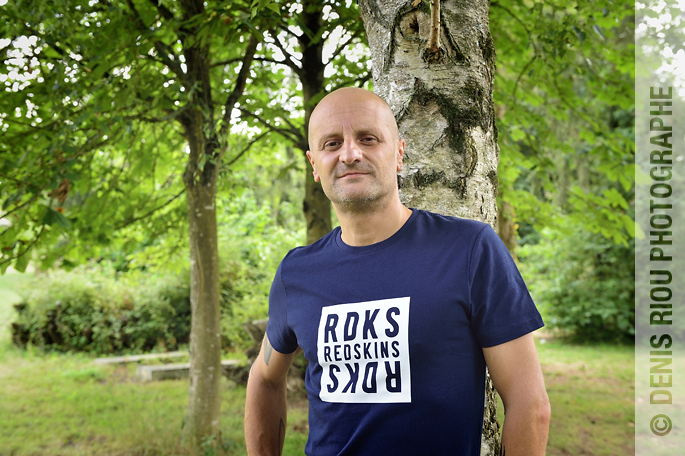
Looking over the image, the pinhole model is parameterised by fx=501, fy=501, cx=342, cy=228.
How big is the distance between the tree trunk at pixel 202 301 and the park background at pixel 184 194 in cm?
26

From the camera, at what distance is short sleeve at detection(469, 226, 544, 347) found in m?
1.33

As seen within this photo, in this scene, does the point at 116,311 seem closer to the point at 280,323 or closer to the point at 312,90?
the point at 312,90

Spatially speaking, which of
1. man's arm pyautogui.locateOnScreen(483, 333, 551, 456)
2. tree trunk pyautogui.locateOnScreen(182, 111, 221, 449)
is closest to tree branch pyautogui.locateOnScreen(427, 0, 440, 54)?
man's arm pyautogui.locateOnScreen(483, 333, 551, 456)

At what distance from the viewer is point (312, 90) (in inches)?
211

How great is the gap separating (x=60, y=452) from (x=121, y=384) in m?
2.79

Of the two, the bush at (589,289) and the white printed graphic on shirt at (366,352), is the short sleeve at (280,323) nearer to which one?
the white printed graphic on shirt at (366,352)

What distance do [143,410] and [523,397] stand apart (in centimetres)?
636

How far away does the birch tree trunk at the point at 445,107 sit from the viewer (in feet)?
6.18

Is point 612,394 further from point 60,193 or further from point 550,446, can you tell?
point 60,193

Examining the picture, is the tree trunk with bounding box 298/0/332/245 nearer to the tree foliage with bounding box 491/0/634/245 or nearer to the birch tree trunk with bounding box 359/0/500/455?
the tree foliage with bounding box 491/0/634/245

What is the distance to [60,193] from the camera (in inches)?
145

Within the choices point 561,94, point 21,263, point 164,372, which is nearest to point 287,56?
point 561,94

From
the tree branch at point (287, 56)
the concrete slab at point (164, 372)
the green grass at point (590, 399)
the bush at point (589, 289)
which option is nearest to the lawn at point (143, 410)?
the green grass at point (590, 399)

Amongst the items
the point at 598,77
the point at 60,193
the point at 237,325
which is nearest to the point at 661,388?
the point at 598,77
